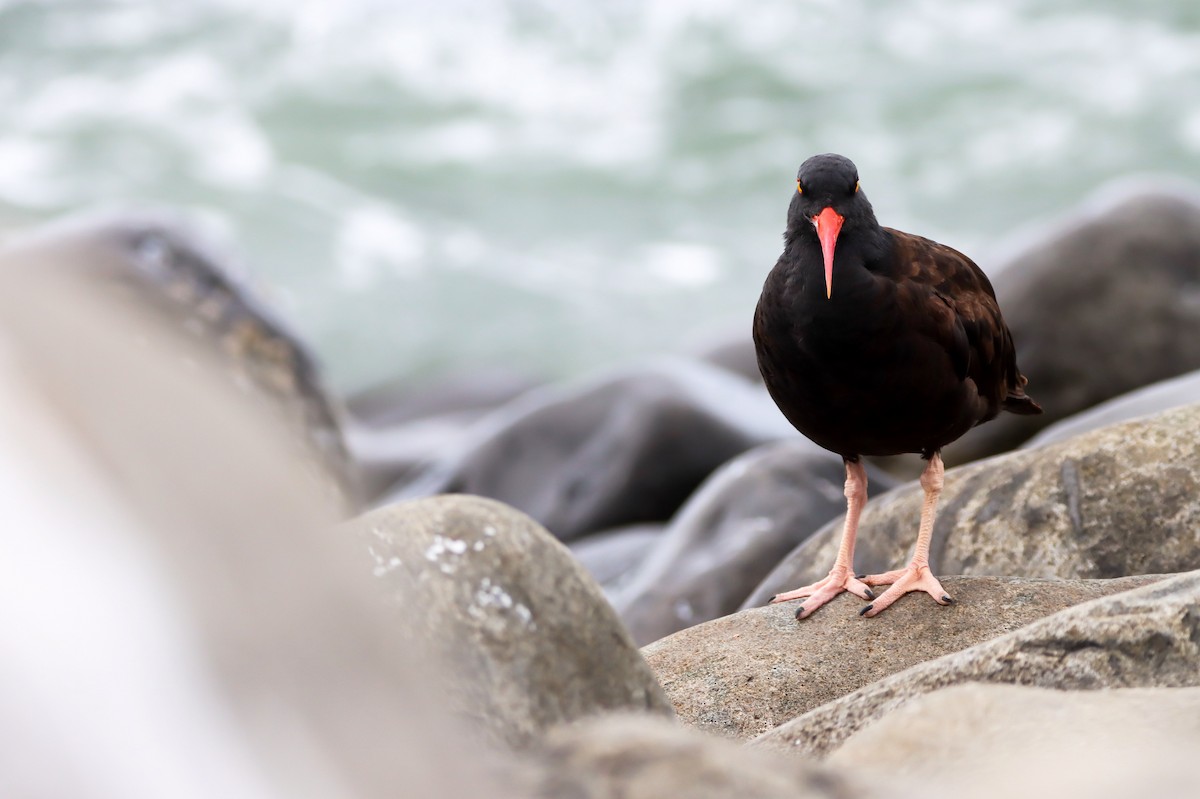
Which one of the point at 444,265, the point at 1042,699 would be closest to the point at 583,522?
the point at 1042,699

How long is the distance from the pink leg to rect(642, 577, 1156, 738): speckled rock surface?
0.03 metres

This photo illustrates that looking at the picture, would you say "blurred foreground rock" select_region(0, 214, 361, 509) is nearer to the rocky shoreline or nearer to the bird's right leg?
the rocky shoreline

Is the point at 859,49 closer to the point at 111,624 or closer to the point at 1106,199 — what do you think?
the point at 1106,199

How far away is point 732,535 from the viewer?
5.16 meters

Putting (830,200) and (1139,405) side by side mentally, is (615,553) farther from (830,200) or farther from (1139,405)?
(830,200)

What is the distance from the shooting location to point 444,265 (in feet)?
49.4

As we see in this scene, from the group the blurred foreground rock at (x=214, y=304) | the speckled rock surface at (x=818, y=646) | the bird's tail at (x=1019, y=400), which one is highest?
the blurred foreground rock at (x=214, y=304)

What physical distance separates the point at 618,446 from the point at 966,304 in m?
2.96

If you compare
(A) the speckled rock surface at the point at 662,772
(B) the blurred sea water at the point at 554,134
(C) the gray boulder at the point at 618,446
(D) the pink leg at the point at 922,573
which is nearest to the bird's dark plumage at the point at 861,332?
(D) the pink leg at the point at 922,573

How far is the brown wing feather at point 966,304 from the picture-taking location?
3.85m

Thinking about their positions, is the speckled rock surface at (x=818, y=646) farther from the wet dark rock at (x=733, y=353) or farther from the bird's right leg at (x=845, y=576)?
the wet dark rock at (x=733, y=353)

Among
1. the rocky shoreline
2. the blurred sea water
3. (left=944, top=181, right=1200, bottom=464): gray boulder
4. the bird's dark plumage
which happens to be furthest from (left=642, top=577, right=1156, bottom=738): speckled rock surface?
the blurred sea water

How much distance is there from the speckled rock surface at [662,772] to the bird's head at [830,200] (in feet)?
7.31

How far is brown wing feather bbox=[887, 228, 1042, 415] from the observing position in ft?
12.6
